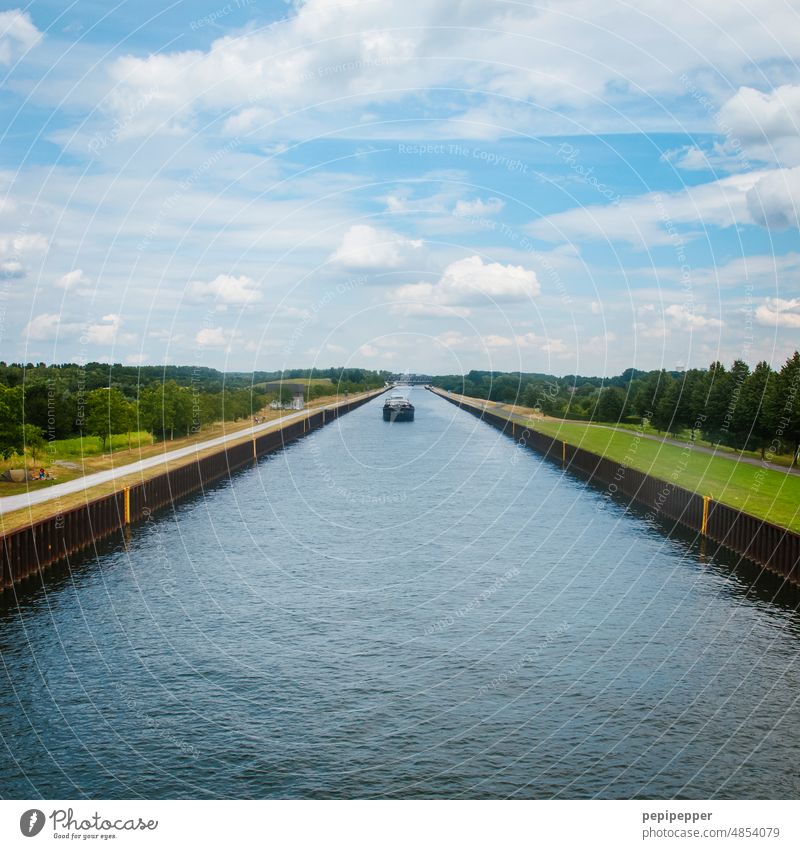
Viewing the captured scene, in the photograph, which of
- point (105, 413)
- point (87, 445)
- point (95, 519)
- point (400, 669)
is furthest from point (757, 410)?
point (87, 445)

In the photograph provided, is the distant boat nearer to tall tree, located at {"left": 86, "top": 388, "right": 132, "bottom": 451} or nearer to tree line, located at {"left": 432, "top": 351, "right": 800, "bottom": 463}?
tree line, located at {"left": 432, "top": 351, "right": 800, "bottom": 463}

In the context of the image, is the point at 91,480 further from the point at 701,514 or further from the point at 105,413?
the point at 701,514

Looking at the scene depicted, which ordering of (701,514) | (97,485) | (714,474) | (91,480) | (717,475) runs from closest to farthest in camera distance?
(701,514), (97,485), (91,480), (717,475), (714,474)

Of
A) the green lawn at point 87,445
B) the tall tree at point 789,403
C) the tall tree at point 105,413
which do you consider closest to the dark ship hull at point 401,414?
the green lawn at point 87,445

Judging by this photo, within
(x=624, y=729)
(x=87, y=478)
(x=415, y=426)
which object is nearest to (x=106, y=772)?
(x=624, y=729)

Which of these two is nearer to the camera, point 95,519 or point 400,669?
point 400,669

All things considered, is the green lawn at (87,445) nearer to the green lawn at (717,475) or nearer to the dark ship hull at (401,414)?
the green lawn at (717,475)

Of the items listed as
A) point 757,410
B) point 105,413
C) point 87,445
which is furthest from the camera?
point 87,445
